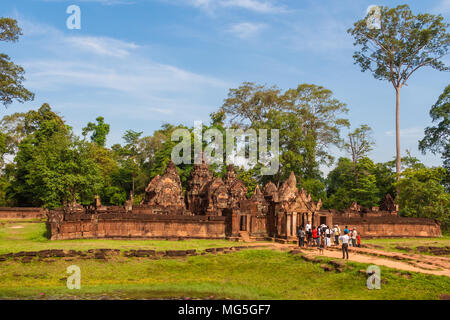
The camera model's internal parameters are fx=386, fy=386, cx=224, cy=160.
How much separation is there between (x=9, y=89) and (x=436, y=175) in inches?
1531

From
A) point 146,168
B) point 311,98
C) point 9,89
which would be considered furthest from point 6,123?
point 311,98

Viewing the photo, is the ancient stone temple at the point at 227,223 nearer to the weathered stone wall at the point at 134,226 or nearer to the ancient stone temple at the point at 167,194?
the weathered stone wall at the point at 134,226

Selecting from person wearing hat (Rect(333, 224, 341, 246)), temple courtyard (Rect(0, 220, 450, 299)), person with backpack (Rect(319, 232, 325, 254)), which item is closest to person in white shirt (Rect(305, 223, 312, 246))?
person with backpack (Rect(319, 232, 325, 254))

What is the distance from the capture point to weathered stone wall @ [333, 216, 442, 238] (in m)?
27.3

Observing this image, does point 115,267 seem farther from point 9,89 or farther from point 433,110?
point 433,110

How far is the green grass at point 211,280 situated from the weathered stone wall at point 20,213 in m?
23.4

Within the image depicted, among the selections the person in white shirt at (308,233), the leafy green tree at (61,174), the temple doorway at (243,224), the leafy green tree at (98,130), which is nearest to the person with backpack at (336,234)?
the person in white shirt at (308,233)

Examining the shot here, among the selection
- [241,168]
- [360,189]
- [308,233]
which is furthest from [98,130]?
[308,233]

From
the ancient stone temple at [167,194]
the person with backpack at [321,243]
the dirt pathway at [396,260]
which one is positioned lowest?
the dirt pathway at [396,260]

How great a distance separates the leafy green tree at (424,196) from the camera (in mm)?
31125

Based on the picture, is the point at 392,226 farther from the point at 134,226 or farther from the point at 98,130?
the point at 98,130

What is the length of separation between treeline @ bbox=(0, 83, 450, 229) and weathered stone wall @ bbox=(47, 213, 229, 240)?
38.8 ft

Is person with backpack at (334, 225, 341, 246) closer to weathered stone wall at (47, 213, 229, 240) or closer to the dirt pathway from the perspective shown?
the dirt pathway

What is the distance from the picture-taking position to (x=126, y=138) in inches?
2356
